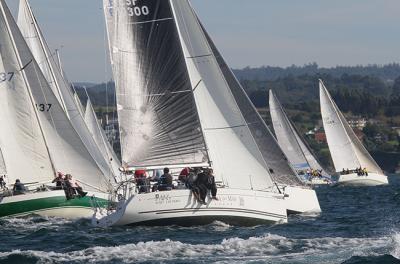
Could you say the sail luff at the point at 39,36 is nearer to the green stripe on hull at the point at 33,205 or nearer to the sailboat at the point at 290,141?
the green stripe on hull at the point at 33,205

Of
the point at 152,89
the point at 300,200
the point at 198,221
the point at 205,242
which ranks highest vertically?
the point at 152,89

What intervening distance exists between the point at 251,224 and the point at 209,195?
1449 millimetres

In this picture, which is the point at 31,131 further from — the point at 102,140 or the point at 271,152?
the point at 102,140

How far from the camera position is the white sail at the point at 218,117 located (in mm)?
27953

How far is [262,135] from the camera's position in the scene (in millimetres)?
32031

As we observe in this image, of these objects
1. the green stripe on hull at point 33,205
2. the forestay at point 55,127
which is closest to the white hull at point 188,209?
the green stripe on hull at point 33,205

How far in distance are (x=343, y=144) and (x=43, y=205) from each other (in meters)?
44.0

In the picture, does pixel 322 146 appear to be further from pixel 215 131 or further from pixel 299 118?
pixel 215 131

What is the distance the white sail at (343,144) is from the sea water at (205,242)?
139 ft

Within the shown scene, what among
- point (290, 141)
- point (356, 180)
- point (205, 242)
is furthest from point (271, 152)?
point (290, 141)

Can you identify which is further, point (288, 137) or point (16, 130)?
point (288, 137)

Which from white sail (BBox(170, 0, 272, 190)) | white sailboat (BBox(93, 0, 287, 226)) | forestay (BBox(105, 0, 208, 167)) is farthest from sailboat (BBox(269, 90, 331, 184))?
forestay (BBox(105, 0, 208, 167))

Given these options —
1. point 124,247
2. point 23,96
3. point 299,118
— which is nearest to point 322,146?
point 299,118

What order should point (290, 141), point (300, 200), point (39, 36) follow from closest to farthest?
point (300, 200)
point (39, 36)
point (290, 141)
